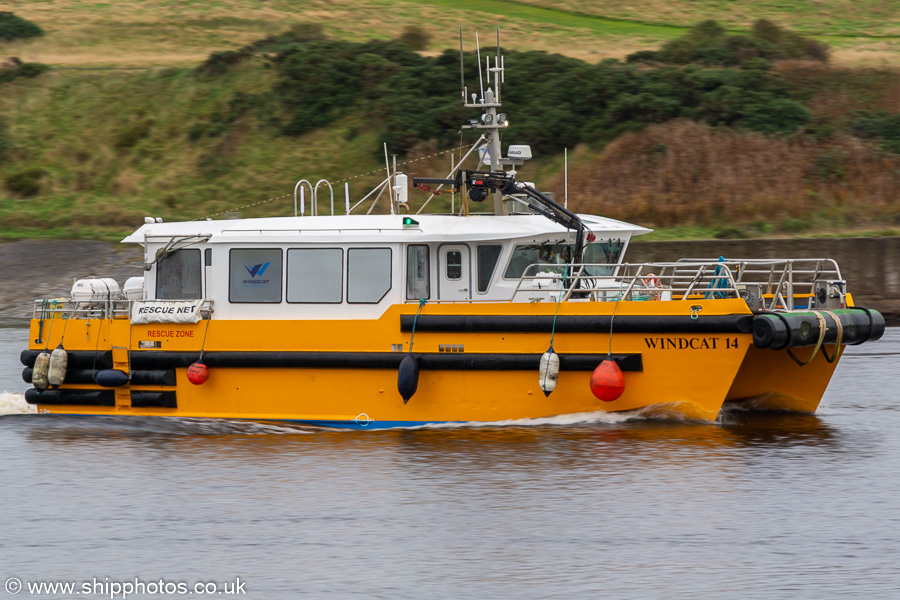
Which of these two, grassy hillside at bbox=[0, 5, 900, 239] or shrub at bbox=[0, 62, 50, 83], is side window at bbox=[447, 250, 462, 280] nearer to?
grassy hillside at bbox=[0, 5, 900, 239]

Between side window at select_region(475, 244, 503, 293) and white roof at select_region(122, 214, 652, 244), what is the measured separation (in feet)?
0.61

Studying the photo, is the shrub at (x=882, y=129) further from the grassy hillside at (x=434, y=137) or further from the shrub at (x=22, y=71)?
the shrub at (x=22, y=71)

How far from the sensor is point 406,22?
52000 mm

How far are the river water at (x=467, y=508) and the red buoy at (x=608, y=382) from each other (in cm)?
57

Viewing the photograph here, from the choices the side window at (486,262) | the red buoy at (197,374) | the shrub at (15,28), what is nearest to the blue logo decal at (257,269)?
the red buoy at (197,374)

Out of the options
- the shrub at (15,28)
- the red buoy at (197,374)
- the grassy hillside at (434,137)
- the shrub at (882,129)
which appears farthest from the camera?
the shrub at (15,28)

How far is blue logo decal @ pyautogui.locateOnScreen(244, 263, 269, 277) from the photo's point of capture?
1367 centimetres

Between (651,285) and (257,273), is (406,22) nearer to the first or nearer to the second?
(257,273)

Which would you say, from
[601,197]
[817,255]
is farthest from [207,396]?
[601,197]

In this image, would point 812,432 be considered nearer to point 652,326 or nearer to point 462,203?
point 652,326

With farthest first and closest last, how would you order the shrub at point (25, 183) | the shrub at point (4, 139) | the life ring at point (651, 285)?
the shrub at point (4, 139)
the shrub at point (25, 183)
the life ring at point (651, 285)

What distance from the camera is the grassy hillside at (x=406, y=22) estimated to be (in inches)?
1907

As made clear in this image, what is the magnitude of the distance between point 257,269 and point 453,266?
2355mm

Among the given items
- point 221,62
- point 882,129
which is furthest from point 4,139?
point 882,129
